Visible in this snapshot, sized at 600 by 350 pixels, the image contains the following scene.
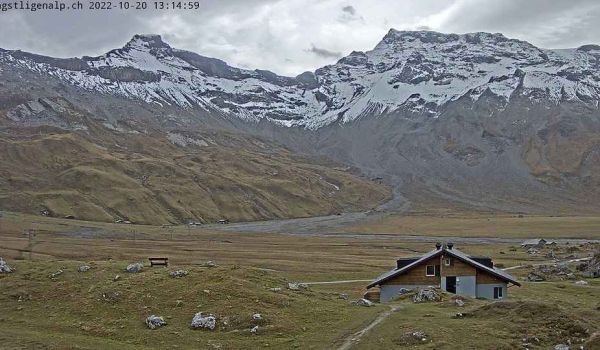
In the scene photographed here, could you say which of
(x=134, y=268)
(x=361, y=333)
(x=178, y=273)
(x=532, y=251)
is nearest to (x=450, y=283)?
(x=361, y=333)

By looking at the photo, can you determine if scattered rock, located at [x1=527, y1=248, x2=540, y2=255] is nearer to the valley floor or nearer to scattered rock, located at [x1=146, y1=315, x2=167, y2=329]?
the valley floor

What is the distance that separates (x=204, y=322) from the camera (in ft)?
137

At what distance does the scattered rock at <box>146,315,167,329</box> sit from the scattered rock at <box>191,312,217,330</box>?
2.10 m

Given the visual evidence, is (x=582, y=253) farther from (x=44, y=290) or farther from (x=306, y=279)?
(x=44, y=290)

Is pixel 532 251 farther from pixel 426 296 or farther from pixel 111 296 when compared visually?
pixel 111 296

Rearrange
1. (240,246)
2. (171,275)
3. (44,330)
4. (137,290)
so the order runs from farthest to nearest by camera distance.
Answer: (240,246) → (171,275) → (137,290) → (44,330)

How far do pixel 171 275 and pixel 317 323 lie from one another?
47.9 feet

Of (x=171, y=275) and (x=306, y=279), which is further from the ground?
(x=171, y=275)

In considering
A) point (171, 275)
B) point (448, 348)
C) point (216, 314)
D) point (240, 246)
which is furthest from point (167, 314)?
point (240, 246)

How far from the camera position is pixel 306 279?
308ft

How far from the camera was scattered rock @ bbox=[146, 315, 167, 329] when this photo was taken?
137 feet

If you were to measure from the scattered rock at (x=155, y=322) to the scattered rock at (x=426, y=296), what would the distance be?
855 inches

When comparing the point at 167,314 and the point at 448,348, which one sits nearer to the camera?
the point at 448,348

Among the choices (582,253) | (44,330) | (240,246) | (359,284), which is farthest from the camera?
(240,246)
